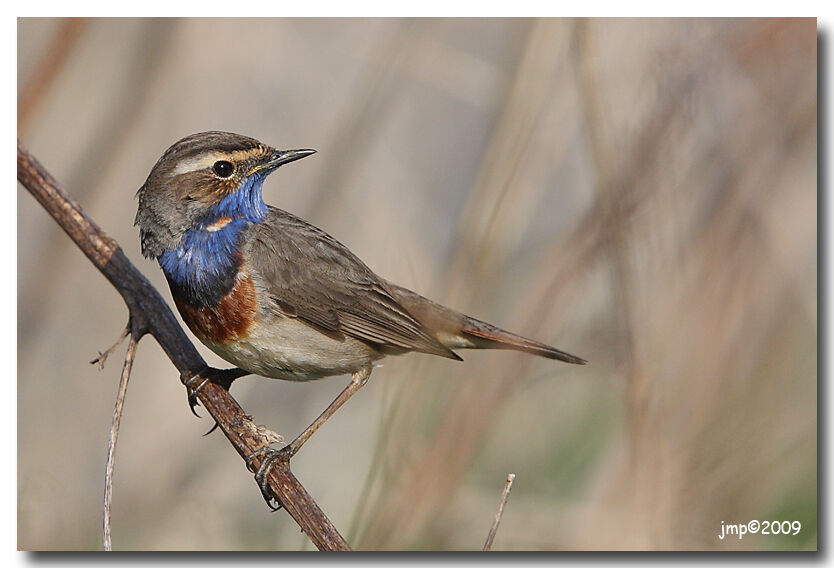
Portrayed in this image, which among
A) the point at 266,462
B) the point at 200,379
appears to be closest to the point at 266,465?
the point at 266,462

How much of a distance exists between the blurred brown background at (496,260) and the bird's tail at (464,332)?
0.07 m

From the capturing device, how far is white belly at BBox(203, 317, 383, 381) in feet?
11.8

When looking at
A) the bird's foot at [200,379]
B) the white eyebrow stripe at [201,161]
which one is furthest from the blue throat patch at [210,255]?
the bird's foot at [200,379]

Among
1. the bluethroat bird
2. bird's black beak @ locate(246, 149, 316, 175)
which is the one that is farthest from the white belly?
bird's black beak @ locate(246, 149, 316, 175)

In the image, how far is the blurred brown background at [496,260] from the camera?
147 inches

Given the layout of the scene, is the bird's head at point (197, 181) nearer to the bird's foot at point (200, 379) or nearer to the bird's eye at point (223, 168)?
the bird's eye at point (223, 168)

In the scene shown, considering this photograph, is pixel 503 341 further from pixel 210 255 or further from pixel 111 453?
pixel 111 453

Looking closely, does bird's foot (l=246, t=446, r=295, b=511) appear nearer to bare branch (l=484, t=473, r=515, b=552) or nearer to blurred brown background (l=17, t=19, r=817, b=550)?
blurred brown background (l=17, t=19, r=817, b=550)

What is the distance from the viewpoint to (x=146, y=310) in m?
3.47

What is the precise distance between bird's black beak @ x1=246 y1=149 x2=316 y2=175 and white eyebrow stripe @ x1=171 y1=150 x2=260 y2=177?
0.33ft

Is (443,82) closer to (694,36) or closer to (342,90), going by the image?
(342,90)

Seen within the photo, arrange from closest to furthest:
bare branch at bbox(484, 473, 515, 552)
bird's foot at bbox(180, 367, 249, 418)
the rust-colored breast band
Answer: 1. bare branch at bbox(484, 473, 515, 552)
2. the rust-colored breast band
3. bird's foot at bbox(180, 367, 249, 418)

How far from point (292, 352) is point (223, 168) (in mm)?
760

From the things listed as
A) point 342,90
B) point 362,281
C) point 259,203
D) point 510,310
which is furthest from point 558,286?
point 342,90
